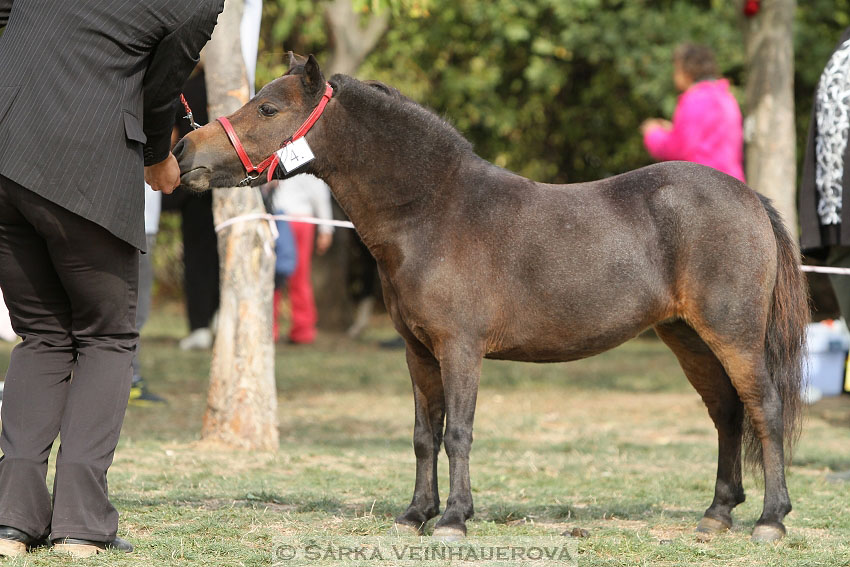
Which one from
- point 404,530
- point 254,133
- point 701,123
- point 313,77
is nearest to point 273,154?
point 254,133


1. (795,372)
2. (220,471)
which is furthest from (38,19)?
(795,372)

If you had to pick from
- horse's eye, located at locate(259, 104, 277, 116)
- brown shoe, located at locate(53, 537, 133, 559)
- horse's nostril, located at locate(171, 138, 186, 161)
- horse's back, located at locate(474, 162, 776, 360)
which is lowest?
brown shoe, located at locate(53, 537, 133, 559)

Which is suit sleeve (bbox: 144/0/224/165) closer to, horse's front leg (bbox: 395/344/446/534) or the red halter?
the red halter

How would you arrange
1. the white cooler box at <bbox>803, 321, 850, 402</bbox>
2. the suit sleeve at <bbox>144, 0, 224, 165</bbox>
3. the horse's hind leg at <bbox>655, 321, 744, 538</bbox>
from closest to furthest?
1. the suit sleeve at <bbox>144, 0, 224, 165</bbox>
2. the horse's hind leg at <bbox>655, 321, 744, 538</bbox>
3. the white cooler box at <bbox>803, 321, 850, 402</bbox>

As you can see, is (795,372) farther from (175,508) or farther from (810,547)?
(175,508)

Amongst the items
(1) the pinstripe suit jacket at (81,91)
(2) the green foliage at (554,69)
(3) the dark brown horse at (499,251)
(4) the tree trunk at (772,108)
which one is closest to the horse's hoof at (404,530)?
(3) the dark brown horse at (499,251)

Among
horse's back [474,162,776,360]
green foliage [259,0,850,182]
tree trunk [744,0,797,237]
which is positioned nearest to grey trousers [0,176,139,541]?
horse's back [474,162,776,360]

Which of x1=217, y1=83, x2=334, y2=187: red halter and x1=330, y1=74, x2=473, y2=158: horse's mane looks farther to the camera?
x1=330, y1=74, x2=473, y2=158: horse's mane

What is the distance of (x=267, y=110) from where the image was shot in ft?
14.1

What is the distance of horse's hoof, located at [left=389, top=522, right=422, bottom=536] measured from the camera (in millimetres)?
4449

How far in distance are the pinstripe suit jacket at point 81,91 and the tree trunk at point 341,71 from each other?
303 inches

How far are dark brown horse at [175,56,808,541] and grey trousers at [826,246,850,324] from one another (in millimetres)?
1766

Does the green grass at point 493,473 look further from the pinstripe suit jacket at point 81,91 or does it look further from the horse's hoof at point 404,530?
the pinstripe suit jacket at point 81,91

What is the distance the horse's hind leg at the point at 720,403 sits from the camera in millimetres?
4773
